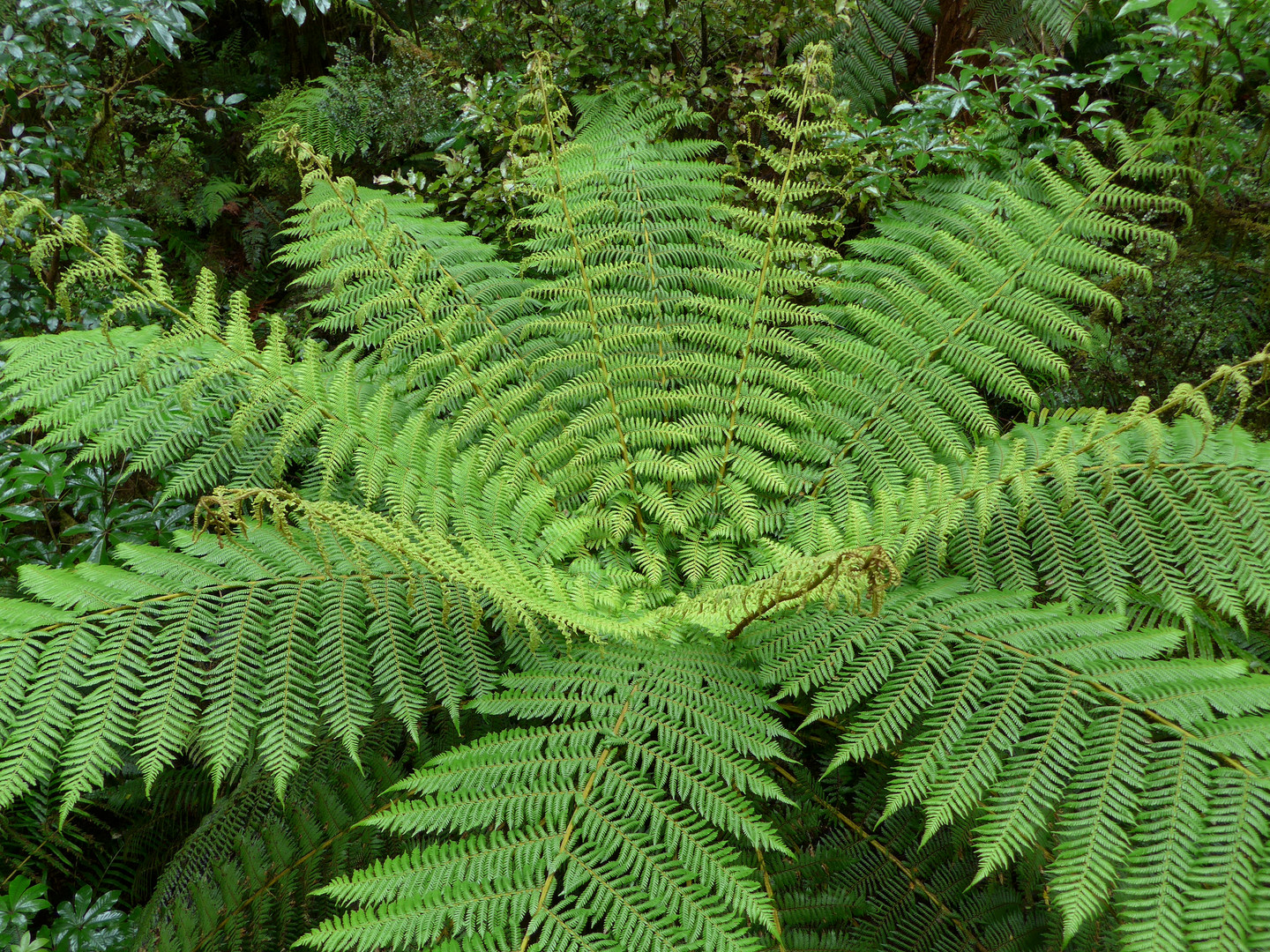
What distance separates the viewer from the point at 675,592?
2.25 metres

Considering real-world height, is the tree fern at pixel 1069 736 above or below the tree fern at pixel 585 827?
above

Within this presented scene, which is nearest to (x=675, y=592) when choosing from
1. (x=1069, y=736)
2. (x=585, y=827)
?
(x=585, y=827)

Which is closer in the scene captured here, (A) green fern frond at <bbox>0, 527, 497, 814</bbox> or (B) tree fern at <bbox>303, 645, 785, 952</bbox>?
(B) tree fern at <bbox>303, 645, 785, 952</bbox>

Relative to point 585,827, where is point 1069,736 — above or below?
above

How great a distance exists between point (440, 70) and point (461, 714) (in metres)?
2.88

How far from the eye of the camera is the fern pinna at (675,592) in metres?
1.40

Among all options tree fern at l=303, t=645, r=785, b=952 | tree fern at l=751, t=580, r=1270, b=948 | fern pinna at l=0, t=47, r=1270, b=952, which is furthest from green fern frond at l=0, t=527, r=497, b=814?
tree fern at l=751, t=580, r=1270, b=948

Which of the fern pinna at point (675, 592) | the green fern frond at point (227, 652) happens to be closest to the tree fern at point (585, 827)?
the fern pinna at point (675, 592)

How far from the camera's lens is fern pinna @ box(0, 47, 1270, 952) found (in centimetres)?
140

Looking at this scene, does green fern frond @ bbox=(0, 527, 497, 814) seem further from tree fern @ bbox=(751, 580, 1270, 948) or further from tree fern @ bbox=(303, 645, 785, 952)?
tree fern @ bbox=(751, 580, 1270, 948)

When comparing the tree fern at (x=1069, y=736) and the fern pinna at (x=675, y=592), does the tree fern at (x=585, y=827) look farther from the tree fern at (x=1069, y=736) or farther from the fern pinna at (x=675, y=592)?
the tree fern at (x=1069, y=736)

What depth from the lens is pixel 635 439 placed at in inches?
93.4

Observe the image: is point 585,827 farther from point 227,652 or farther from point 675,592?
point 675,592

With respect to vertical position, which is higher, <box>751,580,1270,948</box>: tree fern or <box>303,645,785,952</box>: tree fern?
<box>751,580,1270,948</box>: tree fern
